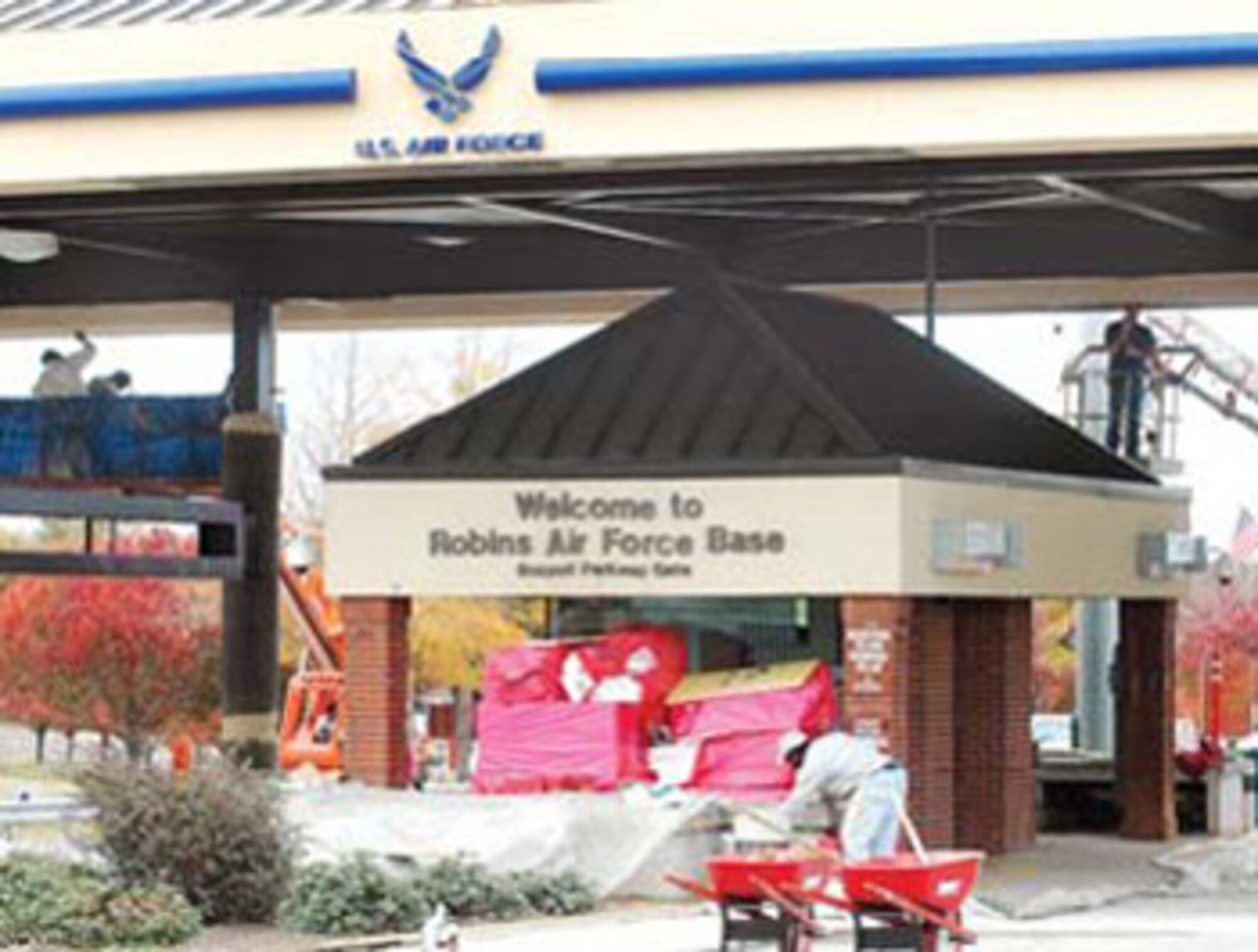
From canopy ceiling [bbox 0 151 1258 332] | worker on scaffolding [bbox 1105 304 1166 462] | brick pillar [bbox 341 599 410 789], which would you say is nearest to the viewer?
canopy ceiling [bbox 0 151 1258 332]

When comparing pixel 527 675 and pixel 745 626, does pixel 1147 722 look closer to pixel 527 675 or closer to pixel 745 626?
pixel 745 626

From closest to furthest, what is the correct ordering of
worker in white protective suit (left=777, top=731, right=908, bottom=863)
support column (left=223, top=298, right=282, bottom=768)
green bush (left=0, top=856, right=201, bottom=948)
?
worker in white protective suit (left=777, top=731, right=908, bottom=863) → green bush (left=0, top=856, right=201, bottom=948) → support column (left=223, top=298, right=282, bottom=768)

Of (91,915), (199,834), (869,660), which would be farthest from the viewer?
(869,660)

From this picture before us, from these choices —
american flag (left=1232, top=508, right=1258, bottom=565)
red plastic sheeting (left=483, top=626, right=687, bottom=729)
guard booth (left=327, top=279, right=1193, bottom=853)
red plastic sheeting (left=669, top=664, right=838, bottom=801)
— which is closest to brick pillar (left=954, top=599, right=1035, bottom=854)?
guard booth (left=327, top=279, right=1193, bottom=853)

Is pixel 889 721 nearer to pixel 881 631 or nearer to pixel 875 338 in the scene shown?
pixel 881 631

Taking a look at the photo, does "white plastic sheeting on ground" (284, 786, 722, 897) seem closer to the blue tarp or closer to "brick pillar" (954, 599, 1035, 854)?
"brick pillar" (954, 599, 1035, 854)

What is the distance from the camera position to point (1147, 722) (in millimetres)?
37094

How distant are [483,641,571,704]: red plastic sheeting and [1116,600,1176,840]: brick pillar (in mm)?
8043

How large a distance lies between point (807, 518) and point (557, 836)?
5342 mm

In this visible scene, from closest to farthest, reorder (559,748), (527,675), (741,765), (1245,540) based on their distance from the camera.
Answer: (741,765)
(559,748)
(527,675)
(1245,540)

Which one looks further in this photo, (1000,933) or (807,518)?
(807,518)

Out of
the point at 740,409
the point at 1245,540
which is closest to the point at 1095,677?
the point at 1245,540

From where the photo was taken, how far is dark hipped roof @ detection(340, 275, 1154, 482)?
3225 centimetres

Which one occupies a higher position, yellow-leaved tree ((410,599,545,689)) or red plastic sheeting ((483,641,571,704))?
yellow-leaved tree ((410,599,545,689))
